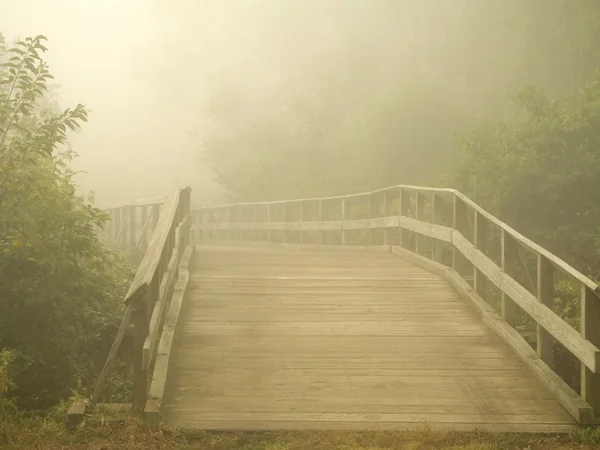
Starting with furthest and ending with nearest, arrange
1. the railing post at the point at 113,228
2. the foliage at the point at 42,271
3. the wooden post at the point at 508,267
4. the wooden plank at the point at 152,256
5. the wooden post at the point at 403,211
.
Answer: the railing post at the point at 113,228 < the wooden post at the point at 403,211 < the wooden post at the point at 508,267 < the foliage at the point at 42,271 < the wooden plank at the point at 152,256

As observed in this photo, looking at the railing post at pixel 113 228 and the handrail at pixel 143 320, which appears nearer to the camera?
the handrail at pixel 143 320

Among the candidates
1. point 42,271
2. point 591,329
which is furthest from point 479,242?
point 42,271

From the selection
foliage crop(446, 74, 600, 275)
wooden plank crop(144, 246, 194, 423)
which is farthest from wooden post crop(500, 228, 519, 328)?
foliage crop(446, 74, 600, 275)

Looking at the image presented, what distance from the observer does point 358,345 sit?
7086 mm

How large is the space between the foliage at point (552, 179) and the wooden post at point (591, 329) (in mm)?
8632

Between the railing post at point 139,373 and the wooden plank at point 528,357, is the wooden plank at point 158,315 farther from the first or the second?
the wooden plank at point 528,357

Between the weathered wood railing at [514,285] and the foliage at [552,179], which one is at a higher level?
the foliage at [552,179]

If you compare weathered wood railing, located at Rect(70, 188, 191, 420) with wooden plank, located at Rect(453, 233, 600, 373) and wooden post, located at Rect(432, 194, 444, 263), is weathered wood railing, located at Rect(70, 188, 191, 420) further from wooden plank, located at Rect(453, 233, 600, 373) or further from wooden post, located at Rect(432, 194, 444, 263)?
wooden post, located at Rect(432, 194, 444, 263)

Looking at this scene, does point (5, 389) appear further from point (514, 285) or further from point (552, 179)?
point (552, 179)

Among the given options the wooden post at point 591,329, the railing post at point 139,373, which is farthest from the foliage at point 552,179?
the railing post at point 139,373

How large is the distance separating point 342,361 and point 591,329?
207cm

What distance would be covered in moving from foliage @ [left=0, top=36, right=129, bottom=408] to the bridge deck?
3.09ft

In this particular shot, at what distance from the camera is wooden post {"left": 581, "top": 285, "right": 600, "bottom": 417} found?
18.6 feet

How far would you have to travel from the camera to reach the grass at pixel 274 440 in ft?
17.0
